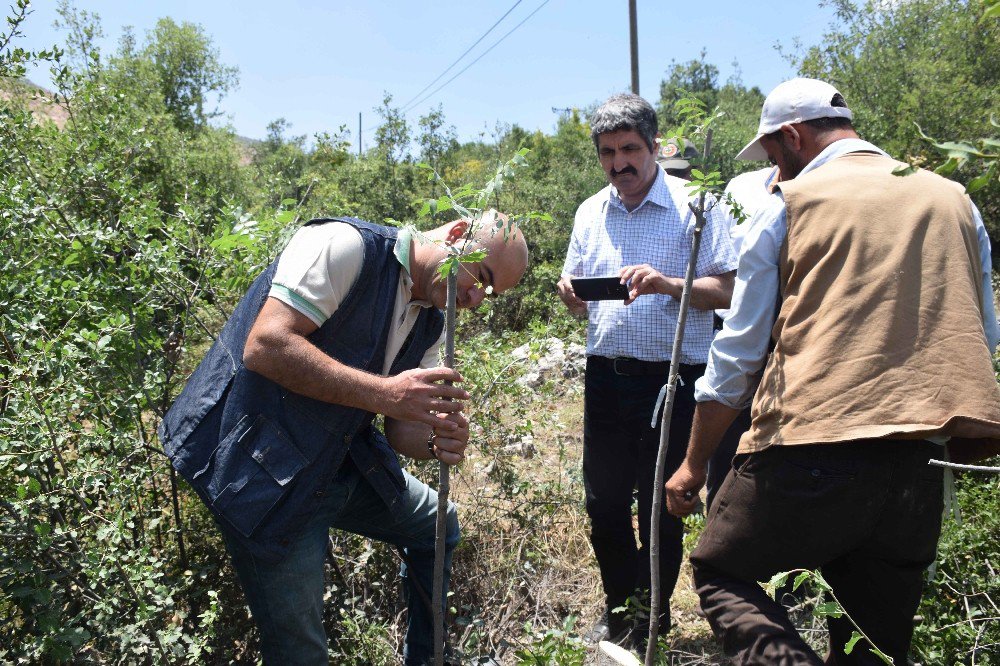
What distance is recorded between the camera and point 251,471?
1982 mm

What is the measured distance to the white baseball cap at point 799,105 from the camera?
2.07 m

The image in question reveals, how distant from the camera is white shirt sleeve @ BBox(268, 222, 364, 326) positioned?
1.88 meters

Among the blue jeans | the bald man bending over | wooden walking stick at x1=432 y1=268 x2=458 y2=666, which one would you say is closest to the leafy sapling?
wooden walking stick at x1=432 y1=268 x2=458 y2=666

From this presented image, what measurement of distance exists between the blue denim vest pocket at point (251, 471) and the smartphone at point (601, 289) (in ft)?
4.19

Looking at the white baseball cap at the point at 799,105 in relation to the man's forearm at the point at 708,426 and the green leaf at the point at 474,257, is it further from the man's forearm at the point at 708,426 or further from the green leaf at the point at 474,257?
→ the green leaf at the point at 474,257

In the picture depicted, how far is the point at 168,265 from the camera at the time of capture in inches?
110

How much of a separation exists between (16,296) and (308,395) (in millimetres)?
1242

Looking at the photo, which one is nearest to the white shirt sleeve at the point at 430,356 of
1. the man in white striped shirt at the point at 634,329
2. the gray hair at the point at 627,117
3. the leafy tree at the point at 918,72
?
the man in white striped shirt at the point at 634,329

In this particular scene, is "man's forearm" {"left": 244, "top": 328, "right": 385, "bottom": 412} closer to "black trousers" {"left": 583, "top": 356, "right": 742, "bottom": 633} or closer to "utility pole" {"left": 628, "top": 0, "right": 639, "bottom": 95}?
"black trousers" {"left": 583, "top": 356, "right": 742, "bottom": 633}

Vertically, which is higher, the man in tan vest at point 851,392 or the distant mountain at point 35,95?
the distant mountain at point 35,95

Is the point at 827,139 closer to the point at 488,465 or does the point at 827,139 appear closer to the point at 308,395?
the point at 308,395

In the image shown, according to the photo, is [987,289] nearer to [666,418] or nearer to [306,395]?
[666,418]

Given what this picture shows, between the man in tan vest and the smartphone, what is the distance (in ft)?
2.64

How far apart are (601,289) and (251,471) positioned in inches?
55.6
